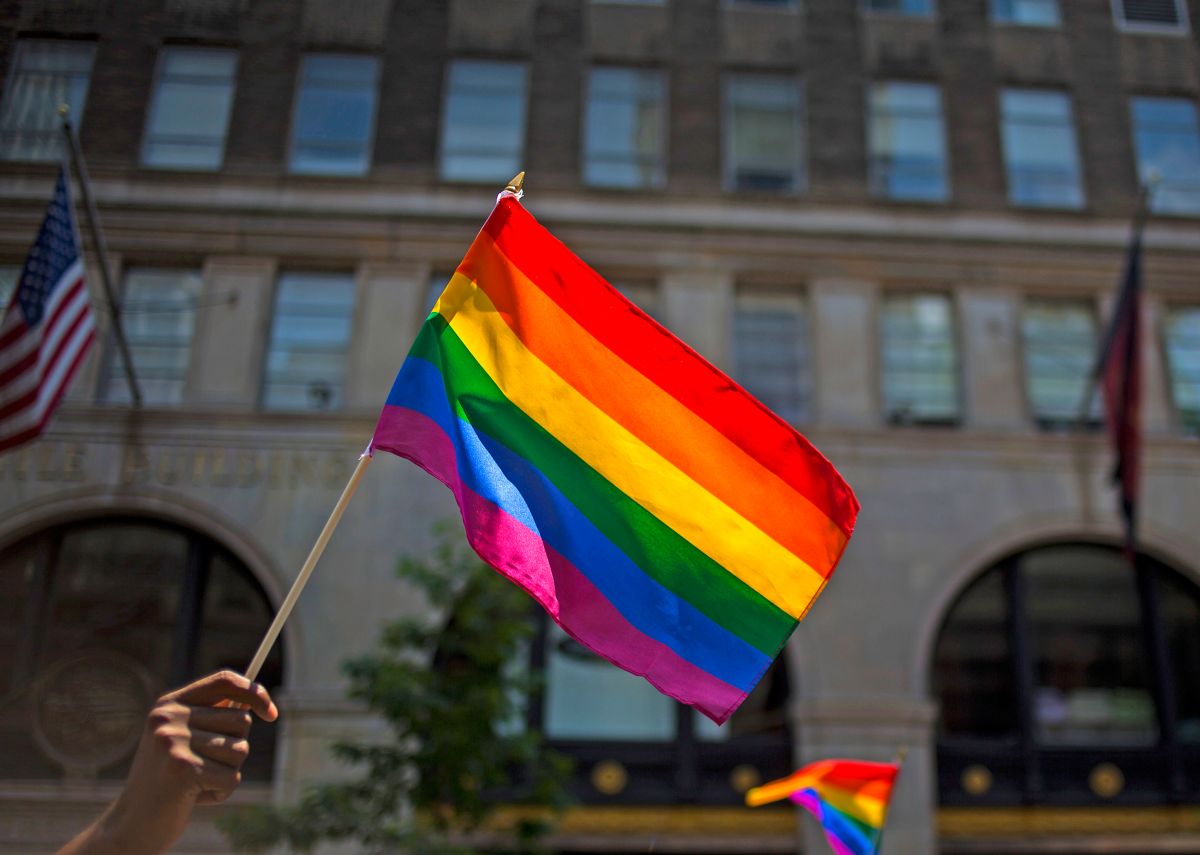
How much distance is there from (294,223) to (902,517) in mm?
9474

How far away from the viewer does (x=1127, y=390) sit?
1535cm

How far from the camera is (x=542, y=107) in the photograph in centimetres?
1817

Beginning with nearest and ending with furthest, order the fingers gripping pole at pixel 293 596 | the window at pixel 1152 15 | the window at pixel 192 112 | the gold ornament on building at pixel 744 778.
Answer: the fingers gripping pole at pixel 293 596, the window at pixel 192 112, the gold ornament on building at pixel 744 778, the window at pixel 1152 15

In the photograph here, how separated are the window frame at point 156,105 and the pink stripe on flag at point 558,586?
5.83 meters

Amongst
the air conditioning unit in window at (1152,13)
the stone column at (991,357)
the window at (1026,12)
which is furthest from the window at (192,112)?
the air conditioning unit in window at (1152,13)

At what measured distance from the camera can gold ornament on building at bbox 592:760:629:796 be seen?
1592 cm

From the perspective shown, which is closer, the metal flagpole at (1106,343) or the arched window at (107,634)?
the arched window at (107,634)

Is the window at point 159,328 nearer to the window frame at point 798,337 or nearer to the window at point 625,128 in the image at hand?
the window at point 625,128

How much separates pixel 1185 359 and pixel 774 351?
6223mm

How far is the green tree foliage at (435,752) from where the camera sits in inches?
483

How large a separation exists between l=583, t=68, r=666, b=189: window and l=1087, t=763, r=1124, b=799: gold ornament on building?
10.3 meters

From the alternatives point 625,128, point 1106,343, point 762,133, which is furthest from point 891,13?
point 1106,343

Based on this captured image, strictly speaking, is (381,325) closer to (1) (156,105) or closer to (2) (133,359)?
(2) (133,359)

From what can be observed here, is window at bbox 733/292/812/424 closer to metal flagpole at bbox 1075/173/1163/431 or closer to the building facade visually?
the building facade
